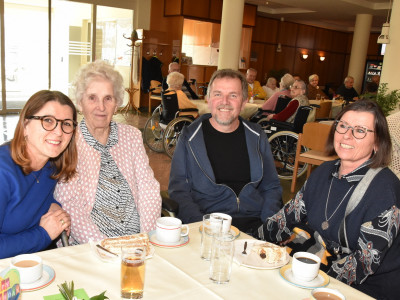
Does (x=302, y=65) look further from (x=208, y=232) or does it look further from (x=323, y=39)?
(x=208, y=232)

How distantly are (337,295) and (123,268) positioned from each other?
64 cm

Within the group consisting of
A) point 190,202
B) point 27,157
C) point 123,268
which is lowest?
point 190,202

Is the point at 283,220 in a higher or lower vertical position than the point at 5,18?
lower

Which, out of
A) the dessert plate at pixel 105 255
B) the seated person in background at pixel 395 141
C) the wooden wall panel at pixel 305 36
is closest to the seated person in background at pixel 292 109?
the seated person in background at pixel 395 141

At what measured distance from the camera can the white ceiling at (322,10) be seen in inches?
435

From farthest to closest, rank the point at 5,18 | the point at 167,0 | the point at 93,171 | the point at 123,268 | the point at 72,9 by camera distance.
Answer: the point at 167,0, the point at 72,9, the point at 5,18, the point at 93,171, the point at 123,268

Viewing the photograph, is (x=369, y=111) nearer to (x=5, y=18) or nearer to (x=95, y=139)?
(x=95, y=139)

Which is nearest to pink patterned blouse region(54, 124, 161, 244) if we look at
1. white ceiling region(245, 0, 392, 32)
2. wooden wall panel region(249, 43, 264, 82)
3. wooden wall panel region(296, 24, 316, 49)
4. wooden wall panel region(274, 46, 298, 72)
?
white ceiling region(245, 0, 392, 32)

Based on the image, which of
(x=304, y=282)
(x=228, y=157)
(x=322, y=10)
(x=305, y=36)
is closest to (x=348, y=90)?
(x=322, y=10)

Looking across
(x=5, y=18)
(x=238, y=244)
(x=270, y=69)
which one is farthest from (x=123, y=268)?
(x=270, y=69)

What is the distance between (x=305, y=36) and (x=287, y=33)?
1157 mm

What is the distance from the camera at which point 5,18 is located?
352 inches

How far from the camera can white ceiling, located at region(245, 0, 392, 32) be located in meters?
11.0

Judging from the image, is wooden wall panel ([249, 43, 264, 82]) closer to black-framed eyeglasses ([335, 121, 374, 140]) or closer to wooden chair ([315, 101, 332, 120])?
wooden chair ([315, 101, 332, 120])
